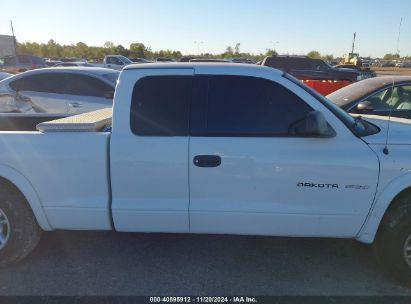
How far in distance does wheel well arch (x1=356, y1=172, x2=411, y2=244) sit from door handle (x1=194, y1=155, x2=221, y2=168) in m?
1.36

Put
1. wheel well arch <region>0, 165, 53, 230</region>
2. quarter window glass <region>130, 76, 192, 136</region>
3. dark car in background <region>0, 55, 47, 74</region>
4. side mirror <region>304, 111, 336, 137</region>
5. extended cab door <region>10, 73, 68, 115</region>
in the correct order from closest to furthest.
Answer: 1. side mirror <region>304, 111, 336, 137</region>
2. quarter window glass <region>130, 76, 192, 136</region>
3. wheel well arch <region>0, 165, 53, 230</region>
4. extended cab door <region>10, 73, 68, 115</region>
5. dark car in background <region>0, 55, 47, 74</region>

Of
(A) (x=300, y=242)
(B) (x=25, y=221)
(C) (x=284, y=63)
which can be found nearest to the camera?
(B) (x=25, y=221)

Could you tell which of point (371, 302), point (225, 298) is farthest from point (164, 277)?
point (371, 302)

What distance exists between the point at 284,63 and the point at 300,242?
13.2 m

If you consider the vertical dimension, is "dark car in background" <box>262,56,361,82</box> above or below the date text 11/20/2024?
above

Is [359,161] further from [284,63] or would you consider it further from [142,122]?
[284,63]

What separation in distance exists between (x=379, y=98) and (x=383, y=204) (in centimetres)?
359

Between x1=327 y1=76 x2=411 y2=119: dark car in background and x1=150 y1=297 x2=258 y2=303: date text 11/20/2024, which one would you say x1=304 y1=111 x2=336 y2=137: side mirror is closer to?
x1=150 y1=297 x2=258 y2=303: date text 11/20/2024

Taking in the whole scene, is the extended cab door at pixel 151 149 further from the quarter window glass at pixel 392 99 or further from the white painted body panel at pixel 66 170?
the quarter window glass at pixel 392 99

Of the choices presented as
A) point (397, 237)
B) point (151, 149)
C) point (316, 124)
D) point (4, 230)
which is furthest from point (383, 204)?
point (4, 230)

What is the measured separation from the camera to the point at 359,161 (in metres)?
2.92

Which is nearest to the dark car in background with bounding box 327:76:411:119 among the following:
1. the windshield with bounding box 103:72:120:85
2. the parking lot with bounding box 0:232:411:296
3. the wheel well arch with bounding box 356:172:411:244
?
the parking lot with bounding box 0:232:411:296

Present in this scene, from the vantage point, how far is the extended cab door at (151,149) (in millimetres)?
3033

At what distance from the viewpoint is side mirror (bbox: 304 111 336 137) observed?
284cm
